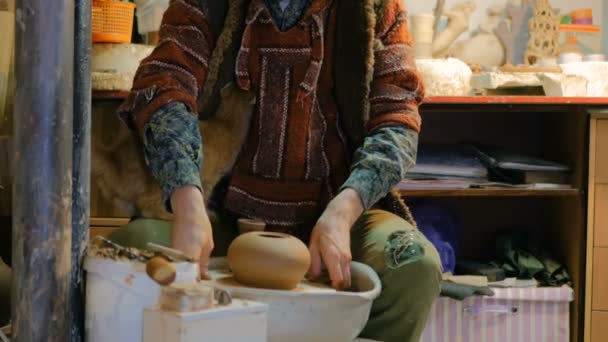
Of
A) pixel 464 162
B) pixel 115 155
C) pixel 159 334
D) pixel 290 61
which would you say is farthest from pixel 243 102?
pixel 464 162

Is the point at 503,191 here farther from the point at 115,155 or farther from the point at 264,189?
the point at 115,155

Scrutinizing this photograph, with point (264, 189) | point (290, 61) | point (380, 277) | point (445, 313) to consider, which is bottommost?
point (445, 313)

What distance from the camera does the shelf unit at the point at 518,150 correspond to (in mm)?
2600

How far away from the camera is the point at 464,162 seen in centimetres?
276

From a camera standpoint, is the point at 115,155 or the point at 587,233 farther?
the point at 587,233

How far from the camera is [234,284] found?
1.49 m

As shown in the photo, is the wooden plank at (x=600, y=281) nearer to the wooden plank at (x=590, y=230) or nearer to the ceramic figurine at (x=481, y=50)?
the wooden plank at (x=590, y=230)

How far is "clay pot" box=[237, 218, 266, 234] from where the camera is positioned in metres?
1.73

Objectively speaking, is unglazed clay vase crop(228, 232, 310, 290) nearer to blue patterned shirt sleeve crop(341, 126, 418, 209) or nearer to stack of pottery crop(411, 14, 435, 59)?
blue patterned shirt sleeve crop(341, 126, 418, 209)

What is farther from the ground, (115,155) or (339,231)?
(115,155)

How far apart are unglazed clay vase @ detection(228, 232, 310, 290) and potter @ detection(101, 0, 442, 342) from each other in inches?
12.3

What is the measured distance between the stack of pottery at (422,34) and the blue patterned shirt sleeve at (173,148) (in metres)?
1.36

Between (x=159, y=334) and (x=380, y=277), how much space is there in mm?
651

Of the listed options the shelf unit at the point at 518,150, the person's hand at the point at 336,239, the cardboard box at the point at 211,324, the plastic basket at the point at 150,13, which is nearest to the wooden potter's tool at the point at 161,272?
the cardboard box at the point at 211,324
